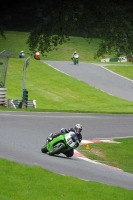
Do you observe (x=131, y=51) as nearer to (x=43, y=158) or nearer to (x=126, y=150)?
(x=126, y=150)

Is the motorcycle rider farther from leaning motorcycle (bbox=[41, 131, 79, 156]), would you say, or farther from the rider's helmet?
leaning motorcycle (bbox=[41, 131, 79, 156])

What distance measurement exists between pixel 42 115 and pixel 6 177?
56.8 ft

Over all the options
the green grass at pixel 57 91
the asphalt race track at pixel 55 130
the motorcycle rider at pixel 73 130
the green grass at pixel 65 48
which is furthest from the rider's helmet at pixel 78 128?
the green grass at pixel 65 48

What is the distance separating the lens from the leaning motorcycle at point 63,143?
15602 mm

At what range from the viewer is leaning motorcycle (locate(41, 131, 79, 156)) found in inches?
614

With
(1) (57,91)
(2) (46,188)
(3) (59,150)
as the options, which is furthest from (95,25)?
(1) (57,91)

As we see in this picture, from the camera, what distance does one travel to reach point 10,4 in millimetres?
9992

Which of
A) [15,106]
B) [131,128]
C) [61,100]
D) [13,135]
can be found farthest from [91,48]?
[13,135]

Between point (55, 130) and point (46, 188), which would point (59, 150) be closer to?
point (46, 188)

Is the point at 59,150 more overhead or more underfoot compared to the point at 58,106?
more overhead

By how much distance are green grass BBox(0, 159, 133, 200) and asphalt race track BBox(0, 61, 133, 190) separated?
178cm

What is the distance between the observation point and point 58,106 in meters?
40.8

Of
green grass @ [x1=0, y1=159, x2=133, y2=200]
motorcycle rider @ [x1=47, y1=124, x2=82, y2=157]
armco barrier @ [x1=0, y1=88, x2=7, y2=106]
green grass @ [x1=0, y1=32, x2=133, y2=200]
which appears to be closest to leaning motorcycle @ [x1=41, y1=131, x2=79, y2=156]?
motorcycle rider @ [x1=47, y1=124, x2=82, y2=157]

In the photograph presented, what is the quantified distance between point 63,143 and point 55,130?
251 inches
